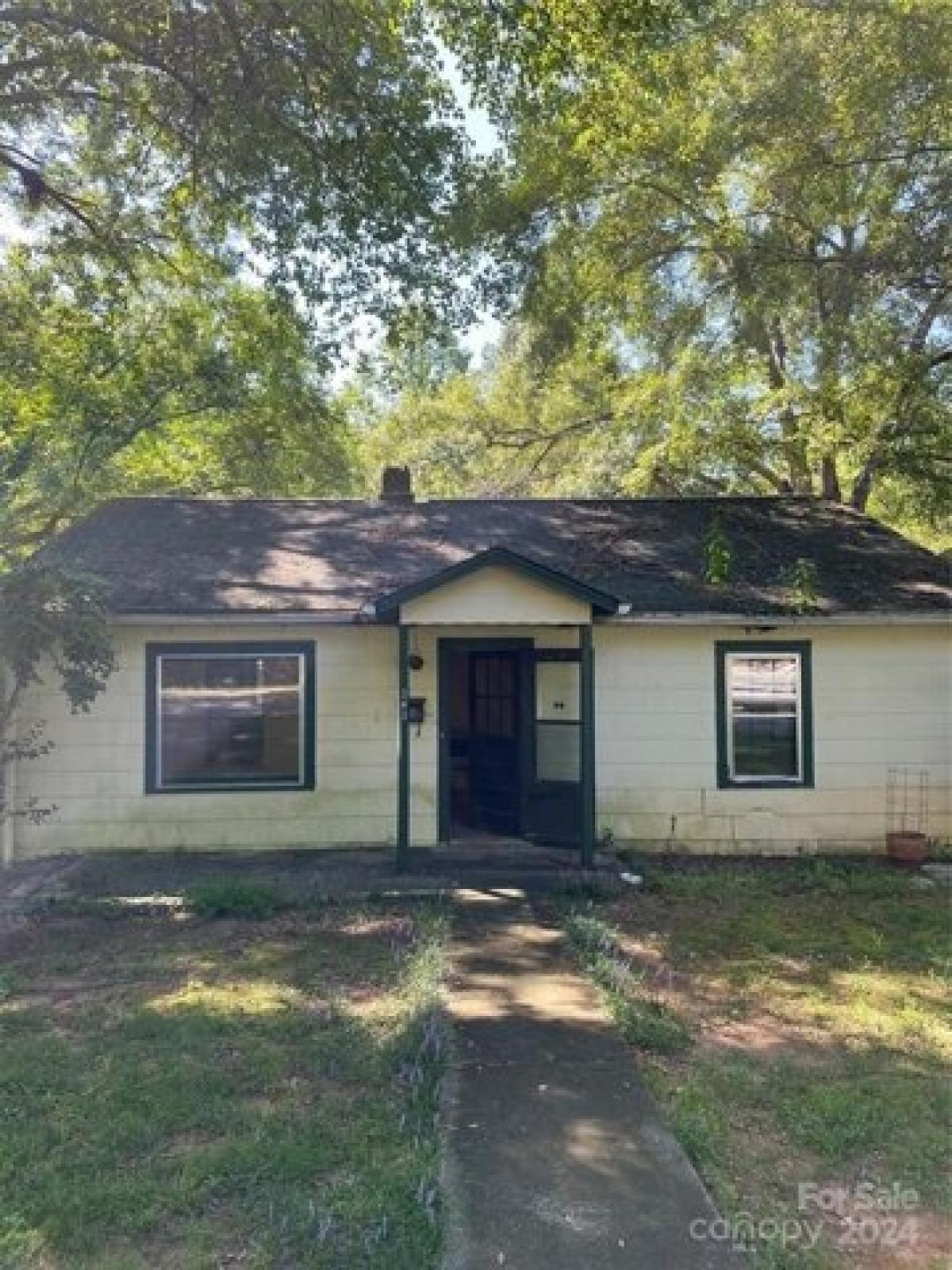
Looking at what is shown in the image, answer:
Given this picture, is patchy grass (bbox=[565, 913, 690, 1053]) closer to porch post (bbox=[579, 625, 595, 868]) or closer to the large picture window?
porch post (bbox=[579, 625, 595, 868])

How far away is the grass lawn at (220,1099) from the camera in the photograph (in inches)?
124

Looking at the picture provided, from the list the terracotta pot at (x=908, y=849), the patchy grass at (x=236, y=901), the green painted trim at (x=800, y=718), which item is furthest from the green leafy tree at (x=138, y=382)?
the terracotta pot at (x=908, y=849)

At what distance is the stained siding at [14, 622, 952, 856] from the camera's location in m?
9.20

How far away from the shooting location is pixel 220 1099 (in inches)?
163

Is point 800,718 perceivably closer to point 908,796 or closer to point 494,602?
point 908,796

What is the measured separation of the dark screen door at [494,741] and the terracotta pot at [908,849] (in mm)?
3864

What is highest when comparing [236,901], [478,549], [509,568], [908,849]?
[478,549]

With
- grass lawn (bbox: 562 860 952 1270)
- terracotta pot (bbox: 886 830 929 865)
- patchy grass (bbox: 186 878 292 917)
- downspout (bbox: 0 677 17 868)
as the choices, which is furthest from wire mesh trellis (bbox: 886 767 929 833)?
downspout (bbox: 0 677 17 868)

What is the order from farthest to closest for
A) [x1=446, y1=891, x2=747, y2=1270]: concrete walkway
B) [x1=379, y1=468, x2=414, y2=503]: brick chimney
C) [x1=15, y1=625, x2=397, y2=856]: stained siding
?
[x1=379, y1=468, x2=414, y2=503]: brick chimney < [x1=15, y1=625, x2=397, y2=856]: stained siding < [x1=446, y1=891, x2=747, y2=1270]: concrete walkway

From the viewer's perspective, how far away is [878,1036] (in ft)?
16.4

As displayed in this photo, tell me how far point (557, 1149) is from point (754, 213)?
43.7 ft

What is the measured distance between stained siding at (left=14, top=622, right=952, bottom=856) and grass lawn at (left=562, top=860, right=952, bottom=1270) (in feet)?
3.38

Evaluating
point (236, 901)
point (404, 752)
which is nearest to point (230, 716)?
point (404, 752)

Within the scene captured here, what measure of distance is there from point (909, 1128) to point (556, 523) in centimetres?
862
